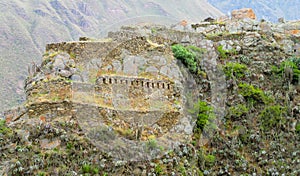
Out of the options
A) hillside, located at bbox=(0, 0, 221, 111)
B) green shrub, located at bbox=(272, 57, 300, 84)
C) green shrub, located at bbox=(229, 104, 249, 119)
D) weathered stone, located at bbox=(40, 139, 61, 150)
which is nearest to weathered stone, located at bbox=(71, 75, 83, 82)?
weathered stone, located at bbox=(40, 139, 61, 150)

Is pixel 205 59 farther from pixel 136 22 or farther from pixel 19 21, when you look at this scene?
pixel 19 21

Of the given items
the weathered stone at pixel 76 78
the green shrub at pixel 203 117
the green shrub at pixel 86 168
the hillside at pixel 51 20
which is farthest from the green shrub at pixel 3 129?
the hillside at pixel 51 20

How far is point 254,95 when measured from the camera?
15023 millimetres

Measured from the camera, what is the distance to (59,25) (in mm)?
50344

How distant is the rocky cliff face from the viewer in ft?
39.0

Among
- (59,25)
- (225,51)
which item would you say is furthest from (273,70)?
(59,25)

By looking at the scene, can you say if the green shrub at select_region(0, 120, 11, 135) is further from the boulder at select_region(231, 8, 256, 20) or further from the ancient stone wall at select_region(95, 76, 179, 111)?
the boulder at select_region(231, 8, 256, 20)

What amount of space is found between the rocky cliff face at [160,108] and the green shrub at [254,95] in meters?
0.04

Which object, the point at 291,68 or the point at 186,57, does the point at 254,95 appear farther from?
the point at 186,57

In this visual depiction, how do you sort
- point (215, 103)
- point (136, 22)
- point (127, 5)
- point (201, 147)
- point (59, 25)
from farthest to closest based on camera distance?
point (59, 25) < point (127, 5) < point (136, 22) < point (215, 103) < point (201, 147)

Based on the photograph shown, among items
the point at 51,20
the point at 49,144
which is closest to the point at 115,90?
the point at 49,144

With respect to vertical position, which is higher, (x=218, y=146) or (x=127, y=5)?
(x=127, y=5)

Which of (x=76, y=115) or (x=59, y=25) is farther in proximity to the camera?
(x=59, y=25)

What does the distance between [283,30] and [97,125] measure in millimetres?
9979
